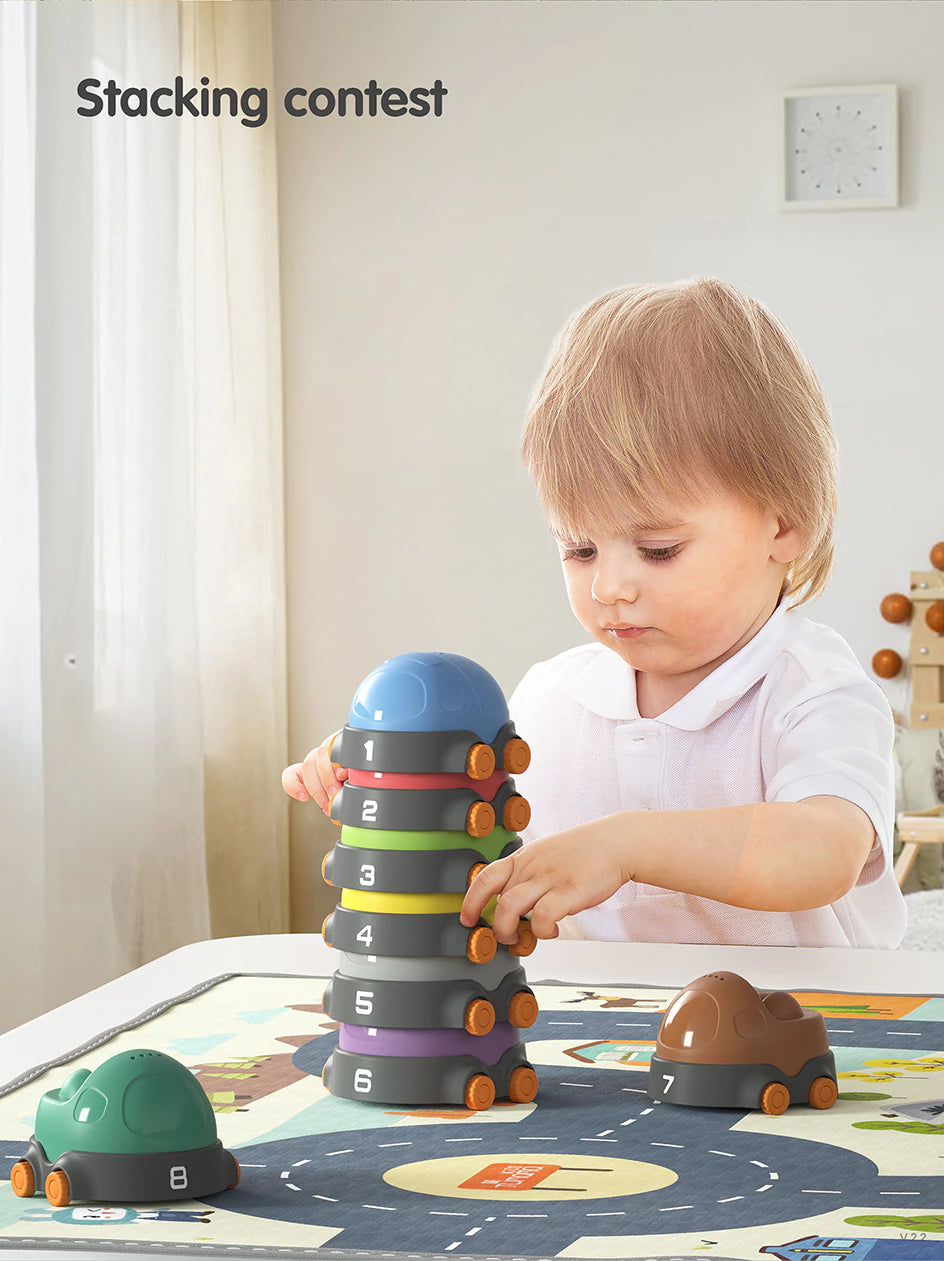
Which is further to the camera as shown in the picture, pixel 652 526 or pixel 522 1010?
pixel 652 526

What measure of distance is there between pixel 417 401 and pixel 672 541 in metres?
2.73

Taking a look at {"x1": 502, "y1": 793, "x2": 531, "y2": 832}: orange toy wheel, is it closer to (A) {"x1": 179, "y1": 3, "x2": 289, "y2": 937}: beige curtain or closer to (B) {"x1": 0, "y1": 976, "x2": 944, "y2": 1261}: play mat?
(B) {"x1": 0, "y1": 976, "x2": 944, "y2": 1261}: play mat

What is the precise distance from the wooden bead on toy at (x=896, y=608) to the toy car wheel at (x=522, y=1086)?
2963 mm

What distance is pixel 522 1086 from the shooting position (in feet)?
1.97

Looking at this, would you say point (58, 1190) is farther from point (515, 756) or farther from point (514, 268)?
point (514, 268)

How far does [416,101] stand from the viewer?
3.62 m

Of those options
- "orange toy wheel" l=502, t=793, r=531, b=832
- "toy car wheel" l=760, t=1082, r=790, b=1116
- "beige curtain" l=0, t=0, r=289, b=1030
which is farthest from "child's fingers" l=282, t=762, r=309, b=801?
"beige curtain" l=0, t=0, r=289, b=1030

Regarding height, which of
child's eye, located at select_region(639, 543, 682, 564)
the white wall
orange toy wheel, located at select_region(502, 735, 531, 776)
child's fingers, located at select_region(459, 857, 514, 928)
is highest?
the white wall

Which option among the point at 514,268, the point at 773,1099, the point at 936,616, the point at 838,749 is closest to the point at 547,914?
the point at 773,1099

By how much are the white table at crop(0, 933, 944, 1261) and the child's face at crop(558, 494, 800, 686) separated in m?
0.21

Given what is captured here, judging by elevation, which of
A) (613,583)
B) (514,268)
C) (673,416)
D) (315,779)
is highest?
(514,268)

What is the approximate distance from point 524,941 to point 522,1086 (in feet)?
0.22

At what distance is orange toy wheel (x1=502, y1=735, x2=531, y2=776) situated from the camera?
0.64 m

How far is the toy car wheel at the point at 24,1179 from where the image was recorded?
0.48 metres
